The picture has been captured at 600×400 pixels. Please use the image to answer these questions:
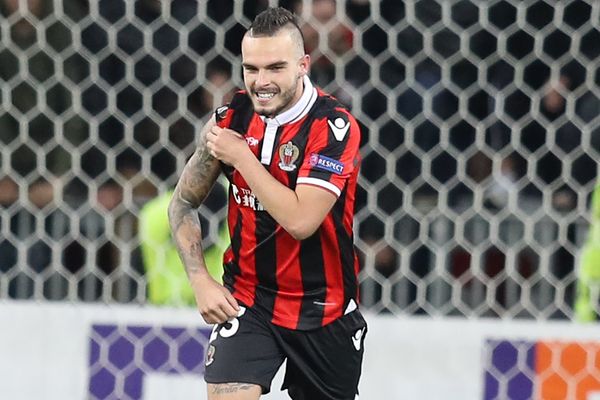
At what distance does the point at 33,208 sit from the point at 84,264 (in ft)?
0.77

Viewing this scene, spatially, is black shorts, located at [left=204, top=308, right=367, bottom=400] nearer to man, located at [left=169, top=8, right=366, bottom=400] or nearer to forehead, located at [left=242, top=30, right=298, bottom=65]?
man, located at [left=169, top=8, right=366, bottom=400]

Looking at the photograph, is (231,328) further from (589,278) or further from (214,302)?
(589,278)

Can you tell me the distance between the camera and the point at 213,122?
2764mm

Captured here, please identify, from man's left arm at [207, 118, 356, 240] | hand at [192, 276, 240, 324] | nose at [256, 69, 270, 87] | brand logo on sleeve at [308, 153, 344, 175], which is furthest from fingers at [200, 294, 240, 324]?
nose at [256, 69, 270, 87]

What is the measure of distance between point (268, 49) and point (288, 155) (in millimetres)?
248

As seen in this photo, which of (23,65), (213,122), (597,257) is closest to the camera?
(213,122)

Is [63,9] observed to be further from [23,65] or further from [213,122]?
[213,122]

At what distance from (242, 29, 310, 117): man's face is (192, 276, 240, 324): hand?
425mm

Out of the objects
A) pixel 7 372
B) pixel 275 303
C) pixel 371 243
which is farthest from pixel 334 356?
pixel 7 372

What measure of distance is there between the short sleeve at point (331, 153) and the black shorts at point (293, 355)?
36 cm

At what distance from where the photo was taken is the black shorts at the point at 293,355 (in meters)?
2.76

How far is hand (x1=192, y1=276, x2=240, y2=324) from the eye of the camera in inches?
107

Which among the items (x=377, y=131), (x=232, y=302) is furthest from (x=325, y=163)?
(x=377, y=131)

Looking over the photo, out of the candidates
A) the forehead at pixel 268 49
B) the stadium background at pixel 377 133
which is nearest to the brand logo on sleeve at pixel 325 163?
the forehead at pixel 268 49
